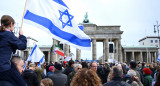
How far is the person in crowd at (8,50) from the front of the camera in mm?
2980

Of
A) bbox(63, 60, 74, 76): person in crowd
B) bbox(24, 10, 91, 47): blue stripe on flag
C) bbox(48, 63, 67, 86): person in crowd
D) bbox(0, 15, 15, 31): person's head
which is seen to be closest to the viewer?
bbox(0, 15, 15, 31): person's head

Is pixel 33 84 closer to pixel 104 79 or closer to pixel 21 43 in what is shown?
pixel 21 43

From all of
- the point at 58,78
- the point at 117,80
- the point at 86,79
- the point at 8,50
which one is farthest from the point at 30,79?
the point at 86,79

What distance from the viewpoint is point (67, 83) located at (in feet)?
23.2

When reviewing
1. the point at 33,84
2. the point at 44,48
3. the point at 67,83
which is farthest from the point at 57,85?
the point at 44,48

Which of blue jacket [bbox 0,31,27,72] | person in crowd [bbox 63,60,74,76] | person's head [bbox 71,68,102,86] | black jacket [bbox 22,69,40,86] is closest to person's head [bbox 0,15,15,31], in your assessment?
A: blue jacket [bbox 0,31,27,72]

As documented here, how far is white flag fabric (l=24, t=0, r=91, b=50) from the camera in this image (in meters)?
6.27

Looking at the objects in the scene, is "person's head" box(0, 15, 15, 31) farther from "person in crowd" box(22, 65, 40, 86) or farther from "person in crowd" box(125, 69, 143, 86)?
"person in crowd" box(125, 69, 143, 86)

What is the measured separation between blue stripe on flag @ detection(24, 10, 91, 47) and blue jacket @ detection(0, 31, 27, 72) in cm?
306

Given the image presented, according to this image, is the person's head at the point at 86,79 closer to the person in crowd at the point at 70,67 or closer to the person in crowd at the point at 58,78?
the person in crowd at the point at 58,78

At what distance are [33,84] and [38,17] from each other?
2243 millimetres

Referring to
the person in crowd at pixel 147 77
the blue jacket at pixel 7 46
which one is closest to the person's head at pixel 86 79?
the blue jacket at pixel 7 46

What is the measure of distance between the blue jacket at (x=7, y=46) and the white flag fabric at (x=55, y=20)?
3003mm

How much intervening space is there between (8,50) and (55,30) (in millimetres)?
3950
